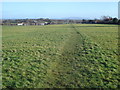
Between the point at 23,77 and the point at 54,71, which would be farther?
the point at 54,71

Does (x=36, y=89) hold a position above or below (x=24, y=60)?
below

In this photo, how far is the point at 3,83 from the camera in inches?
229

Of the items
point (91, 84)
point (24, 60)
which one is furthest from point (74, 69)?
point (24, 60)

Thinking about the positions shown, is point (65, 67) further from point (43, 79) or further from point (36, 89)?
point (36, 89)

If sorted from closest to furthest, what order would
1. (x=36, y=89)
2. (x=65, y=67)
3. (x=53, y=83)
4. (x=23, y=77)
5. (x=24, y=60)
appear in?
(x=36, y=89) < (x=53, y=83) < (x=23, y=77) < (x=65, y=67) < (x=24, y=60)

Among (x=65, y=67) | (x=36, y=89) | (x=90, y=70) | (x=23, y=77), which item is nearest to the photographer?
(x=36, y=89)

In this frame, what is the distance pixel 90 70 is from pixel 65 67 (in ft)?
4.64

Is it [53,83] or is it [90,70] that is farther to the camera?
[90,70]

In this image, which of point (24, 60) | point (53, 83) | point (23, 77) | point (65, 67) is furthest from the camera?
point (24, 60)

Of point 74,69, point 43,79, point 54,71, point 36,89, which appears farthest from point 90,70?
point 36,89

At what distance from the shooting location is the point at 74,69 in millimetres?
7176

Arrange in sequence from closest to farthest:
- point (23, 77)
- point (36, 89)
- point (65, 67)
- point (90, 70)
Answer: point (36, 89) → point (23, 77) → point (90, 70) → point (65, 67)

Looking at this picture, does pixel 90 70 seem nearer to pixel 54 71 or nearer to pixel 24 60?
pixel 54 71

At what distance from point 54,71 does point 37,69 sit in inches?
38.1
